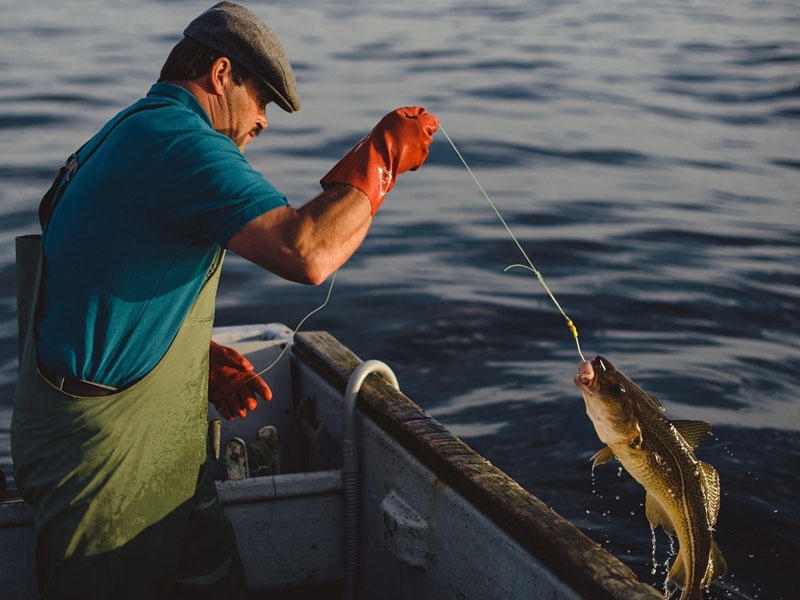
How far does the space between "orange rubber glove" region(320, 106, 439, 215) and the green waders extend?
1.80 ft

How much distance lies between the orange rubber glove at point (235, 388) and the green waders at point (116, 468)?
0.53 meters

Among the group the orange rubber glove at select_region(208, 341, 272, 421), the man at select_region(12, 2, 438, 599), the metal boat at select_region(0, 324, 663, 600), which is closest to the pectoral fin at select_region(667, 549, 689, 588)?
the metal boat at select_region(0, 324, 663, 600)

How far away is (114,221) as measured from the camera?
3.01 meters

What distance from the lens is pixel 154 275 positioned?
311 cm

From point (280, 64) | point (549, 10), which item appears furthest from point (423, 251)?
point (549, 10)

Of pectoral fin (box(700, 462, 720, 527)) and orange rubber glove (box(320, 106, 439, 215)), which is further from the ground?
orange rubber glove (box(320, 106, 439, 215))

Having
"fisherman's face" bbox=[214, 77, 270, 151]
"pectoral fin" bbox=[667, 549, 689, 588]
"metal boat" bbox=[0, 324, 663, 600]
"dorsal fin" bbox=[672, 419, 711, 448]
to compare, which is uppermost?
"fisherman's face" bbox=[214, 77, 270, 151]

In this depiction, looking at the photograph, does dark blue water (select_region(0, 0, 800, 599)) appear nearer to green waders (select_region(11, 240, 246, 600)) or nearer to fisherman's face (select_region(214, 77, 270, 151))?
green waders (select_region(11, 240, 246, 600))

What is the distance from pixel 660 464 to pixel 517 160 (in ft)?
40.5

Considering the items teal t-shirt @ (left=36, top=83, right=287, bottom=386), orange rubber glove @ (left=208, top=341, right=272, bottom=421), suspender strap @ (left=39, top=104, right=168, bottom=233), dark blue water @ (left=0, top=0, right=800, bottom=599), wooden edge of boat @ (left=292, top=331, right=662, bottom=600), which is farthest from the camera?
dark blue water @ (left=0, top=0, right=800, bottom=599)

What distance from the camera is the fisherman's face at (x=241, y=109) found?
3.41 m

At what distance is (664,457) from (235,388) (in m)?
1.81

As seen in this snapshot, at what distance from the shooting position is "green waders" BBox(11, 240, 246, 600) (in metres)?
3.30

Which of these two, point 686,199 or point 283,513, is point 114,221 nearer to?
point 283,513
